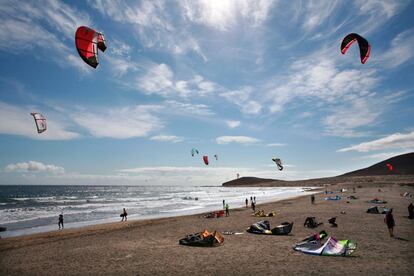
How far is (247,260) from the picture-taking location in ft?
35.6

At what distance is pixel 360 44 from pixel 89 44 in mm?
11490

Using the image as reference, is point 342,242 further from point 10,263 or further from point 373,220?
point 10,263

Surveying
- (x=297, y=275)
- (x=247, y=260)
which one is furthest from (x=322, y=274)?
(x=247, y=260)

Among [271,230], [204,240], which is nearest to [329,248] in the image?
[271,230]

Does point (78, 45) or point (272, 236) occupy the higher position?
point (78, 45)

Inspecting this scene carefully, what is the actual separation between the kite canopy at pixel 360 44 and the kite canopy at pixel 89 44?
1039 cm

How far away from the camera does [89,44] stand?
967 centimetres

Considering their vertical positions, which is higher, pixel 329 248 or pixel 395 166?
pixel 395 166

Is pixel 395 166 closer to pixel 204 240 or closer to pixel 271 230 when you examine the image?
pixel 271 230

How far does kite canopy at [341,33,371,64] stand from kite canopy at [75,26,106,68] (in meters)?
10.4

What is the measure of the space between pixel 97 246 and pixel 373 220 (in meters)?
16.6

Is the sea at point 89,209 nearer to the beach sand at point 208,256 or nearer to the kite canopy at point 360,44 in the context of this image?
the beach sand at point 208,256

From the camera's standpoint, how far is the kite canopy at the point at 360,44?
1289 centimetres

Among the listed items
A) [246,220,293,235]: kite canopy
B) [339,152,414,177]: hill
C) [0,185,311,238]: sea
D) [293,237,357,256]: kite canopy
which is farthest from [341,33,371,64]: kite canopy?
[339,152,414,177]: hill
